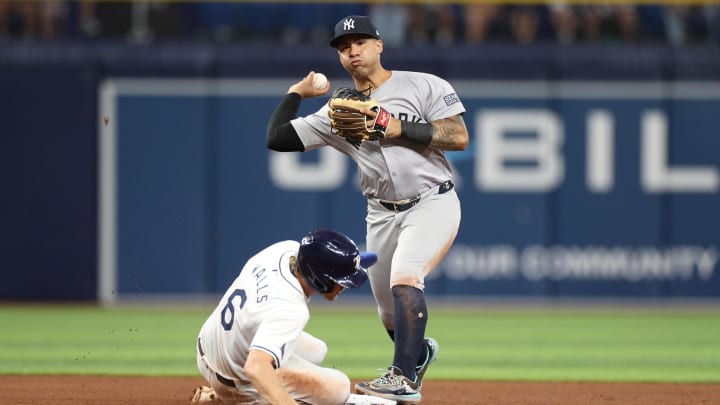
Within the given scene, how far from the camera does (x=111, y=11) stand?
13250 mm

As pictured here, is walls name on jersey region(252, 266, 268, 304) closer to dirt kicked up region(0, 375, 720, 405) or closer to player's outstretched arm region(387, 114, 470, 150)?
player's outstretched arm region(387, 114, 470, 150)

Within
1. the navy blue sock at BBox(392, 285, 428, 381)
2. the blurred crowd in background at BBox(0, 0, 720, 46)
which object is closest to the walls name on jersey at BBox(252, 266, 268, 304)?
the navy blue sock at BBox(392, 285, 428, 381)

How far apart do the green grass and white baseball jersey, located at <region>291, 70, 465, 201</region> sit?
2.13 m

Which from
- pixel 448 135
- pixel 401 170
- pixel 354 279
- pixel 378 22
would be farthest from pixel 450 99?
pixel 378 22

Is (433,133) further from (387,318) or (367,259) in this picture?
(387,318)

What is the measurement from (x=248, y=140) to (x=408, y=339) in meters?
7.96

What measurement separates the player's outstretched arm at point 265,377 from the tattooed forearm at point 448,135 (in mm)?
1597

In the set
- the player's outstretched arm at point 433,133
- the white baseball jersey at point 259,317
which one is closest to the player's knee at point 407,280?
the white baseball jersey at point 259,317

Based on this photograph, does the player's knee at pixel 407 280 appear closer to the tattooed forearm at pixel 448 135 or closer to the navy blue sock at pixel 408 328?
the navy blue sock at pixel 408 328

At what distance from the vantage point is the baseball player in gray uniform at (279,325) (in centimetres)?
471

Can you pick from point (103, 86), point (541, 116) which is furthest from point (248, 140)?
point (541, 116)

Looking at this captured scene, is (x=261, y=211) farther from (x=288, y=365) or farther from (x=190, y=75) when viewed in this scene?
(x=288, y=365)

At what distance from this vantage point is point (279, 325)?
4.78m

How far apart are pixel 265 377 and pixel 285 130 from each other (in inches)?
70.6
